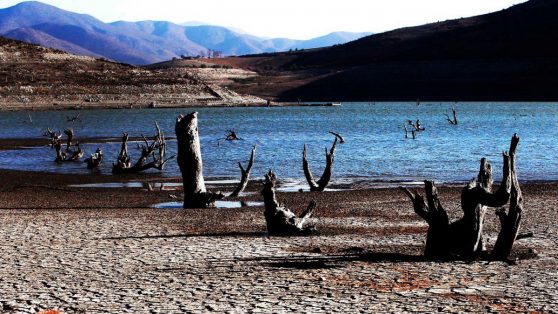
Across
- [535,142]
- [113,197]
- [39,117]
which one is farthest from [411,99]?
[113,197]

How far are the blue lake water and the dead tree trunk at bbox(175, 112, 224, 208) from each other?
9169mm

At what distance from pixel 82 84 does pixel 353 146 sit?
74776 millimetres

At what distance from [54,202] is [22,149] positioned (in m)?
28.1

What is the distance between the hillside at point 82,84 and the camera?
114 metres

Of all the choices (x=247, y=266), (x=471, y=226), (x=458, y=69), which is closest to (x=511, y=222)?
(x=471, y=226)

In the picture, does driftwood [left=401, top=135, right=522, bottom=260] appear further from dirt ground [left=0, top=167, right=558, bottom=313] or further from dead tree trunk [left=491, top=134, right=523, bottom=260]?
dirt ground [left=0, top=167, right=558, bottom=313]

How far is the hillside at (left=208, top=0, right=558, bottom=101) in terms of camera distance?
145 meters

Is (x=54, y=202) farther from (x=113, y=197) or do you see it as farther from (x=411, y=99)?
(x=411, y=99)

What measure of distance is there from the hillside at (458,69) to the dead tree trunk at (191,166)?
122m

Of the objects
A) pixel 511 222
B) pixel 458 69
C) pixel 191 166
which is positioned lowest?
pixel 191 166

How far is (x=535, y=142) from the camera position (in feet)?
186

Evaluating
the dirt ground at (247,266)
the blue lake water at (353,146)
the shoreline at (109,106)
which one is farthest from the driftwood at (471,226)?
the shoreline at (109,106)

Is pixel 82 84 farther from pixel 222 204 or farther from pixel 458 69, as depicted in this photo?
pixel 222 204

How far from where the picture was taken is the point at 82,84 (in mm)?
120188
